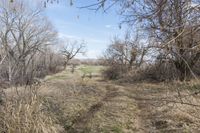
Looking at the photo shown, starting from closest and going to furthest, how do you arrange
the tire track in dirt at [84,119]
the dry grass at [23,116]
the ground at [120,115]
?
the dry grass at [23,116], the ground at [120,115], the tire track in dirt at [84,119]

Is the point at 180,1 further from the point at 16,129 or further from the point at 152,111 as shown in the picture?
the point at 152,111

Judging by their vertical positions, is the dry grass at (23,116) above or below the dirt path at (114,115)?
above

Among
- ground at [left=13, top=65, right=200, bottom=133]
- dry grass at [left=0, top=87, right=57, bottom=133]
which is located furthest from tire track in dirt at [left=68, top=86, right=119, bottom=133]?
dry grass at [left=0, top=87, right=57, bottom=133]

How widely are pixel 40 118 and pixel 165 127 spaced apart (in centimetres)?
306

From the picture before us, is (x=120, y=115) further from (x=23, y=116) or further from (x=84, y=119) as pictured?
(x=23, y=116)

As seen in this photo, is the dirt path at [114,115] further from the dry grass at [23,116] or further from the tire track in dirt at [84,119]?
the dry grass at [23,116]

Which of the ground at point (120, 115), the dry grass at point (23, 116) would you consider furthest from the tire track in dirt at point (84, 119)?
the dry grass at point (23, 116)

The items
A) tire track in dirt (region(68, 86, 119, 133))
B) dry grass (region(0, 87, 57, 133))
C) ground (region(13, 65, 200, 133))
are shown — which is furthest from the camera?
tire track in dirt (region(68, 86, 119, 133))

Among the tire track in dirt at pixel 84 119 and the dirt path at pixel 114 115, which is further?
the tire track in dirt at pixel 84 119

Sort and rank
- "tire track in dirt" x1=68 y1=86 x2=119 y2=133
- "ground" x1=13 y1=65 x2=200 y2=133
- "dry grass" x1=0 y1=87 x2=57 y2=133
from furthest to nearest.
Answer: "tire track in dirt" x1=68 y1=86 x2=119 y2=133
"ground" x1=13 y1=65 x2=200 y2=133
"dry grass" x1=0 y1=87 x2=57 y2=133

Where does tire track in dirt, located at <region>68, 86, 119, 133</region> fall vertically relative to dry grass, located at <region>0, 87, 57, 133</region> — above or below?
below

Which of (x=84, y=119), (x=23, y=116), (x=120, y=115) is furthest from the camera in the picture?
(x=120, y=115)

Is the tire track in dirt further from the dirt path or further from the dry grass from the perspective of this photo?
the dry grass

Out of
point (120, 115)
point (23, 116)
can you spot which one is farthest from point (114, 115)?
point (23, 116)
